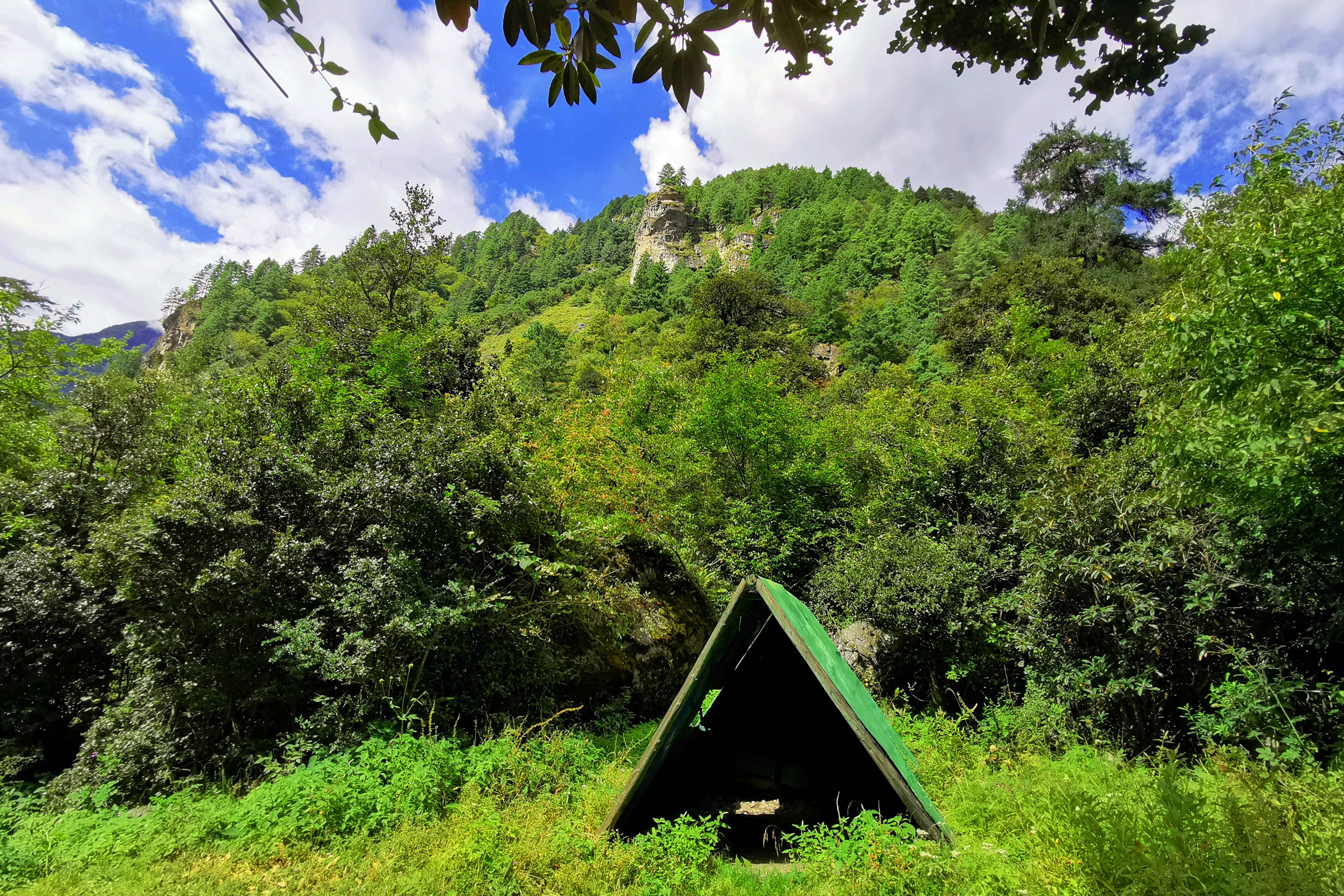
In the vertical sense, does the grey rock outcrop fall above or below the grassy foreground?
above

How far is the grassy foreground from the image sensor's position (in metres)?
3.79

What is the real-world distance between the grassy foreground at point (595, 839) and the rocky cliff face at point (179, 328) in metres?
97.6

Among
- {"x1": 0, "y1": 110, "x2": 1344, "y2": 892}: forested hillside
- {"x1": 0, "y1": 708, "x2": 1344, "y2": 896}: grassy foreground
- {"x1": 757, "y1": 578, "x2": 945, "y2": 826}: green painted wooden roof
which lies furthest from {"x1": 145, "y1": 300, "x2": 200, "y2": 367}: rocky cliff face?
{"x1": 757, "y1": 578, "x2": 945, "y2": 826}: green painted wooden roof

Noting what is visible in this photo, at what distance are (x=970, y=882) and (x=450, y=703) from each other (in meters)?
5.99

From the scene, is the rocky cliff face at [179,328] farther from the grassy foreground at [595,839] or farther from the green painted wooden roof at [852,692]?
the green painted wooden roof at [852,692]

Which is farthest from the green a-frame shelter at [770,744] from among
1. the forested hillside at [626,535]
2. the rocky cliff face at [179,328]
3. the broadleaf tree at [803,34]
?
the rocky cliff face at [179,328]

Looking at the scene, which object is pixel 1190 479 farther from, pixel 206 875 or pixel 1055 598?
pixel 206 875

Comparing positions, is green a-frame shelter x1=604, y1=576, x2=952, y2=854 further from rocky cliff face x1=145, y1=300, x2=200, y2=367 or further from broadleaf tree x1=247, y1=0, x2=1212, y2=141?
rocky cliff face x1=145, y1=300, x2=200, y2=367

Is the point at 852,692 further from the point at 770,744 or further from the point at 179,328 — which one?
the point at 179,328

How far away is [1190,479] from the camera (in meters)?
5.88

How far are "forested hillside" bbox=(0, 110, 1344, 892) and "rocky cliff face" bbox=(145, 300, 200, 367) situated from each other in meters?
90.5

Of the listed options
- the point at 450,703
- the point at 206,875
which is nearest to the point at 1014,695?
the point at 450,703

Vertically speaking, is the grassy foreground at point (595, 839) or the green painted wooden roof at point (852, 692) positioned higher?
the green painted wooden roof at point (852, 692)

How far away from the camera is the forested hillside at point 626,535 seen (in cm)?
579
